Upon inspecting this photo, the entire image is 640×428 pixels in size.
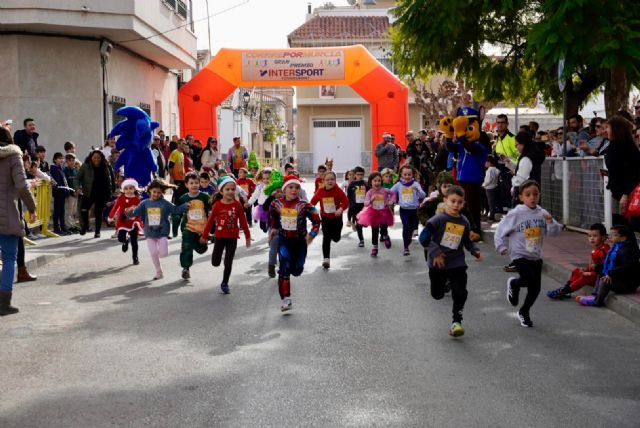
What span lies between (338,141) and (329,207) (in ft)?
126

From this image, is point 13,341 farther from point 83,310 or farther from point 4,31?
point 4,31

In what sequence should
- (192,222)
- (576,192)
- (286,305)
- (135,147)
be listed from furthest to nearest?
(135,147) < (576,192) < (192,222) < (286,305)

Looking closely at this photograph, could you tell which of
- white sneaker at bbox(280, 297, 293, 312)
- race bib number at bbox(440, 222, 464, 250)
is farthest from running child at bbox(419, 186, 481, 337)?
white sneaker at bbox(280, 297, 293, 312)

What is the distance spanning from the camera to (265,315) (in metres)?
8.86

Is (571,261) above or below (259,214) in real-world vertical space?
below

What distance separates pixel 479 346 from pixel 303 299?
2.86 meters

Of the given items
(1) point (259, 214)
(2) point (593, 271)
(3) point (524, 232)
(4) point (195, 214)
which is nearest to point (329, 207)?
(1) point (259, 214)

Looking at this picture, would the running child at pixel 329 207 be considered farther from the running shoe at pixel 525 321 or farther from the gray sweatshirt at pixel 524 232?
the running shoe at pixel 525 321

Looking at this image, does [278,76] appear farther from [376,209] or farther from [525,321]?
[525,321]

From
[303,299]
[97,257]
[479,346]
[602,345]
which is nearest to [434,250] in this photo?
[479,346]

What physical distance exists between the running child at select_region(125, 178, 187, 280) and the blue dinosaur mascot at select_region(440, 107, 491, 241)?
524cm

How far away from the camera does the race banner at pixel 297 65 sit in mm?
28234

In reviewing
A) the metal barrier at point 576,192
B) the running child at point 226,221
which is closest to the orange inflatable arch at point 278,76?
the metal barrier at point 576,192

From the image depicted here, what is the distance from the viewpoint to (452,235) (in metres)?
8.03
